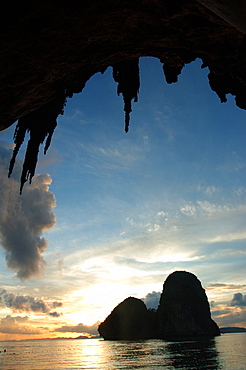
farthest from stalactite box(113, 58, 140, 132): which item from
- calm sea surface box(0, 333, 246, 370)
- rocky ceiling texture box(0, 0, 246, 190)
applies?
calm sea surface box(0, 333, 246, 370)

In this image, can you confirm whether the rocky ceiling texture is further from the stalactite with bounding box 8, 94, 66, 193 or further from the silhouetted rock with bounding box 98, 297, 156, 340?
the silhouetted rock with bounding box 98, 297, 156, 340

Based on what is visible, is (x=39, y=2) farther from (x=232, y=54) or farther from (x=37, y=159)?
(x=37, y=159)

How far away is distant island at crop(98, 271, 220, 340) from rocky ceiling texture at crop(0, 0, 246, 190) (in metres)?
130

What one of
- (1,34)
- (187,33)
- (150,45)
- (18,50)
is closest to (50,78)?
(18,50)

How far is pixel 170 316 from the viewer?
11962cm

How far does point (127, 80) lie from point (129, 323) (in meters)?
155

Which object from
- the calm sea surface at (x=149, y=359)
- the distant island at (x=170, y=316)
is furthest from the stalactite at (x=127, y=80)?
the distant island at (x=170, y=316)

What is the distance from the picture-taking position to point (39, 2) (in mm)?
6133

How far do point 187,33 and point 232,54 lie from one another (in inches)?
67.7

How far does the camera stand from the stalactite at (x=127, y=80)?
40.4ft

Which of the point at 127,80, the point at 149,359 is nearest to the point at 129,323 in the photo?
the point at 149,359

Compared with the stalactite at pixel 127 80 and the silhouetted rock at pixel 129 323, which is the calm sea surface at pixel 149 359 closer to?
the stalactite at pixel 127 80

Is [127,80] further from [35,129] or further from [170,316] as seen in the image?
[170,316]

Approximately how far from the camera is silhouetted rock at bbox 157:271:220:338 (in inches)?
4609
